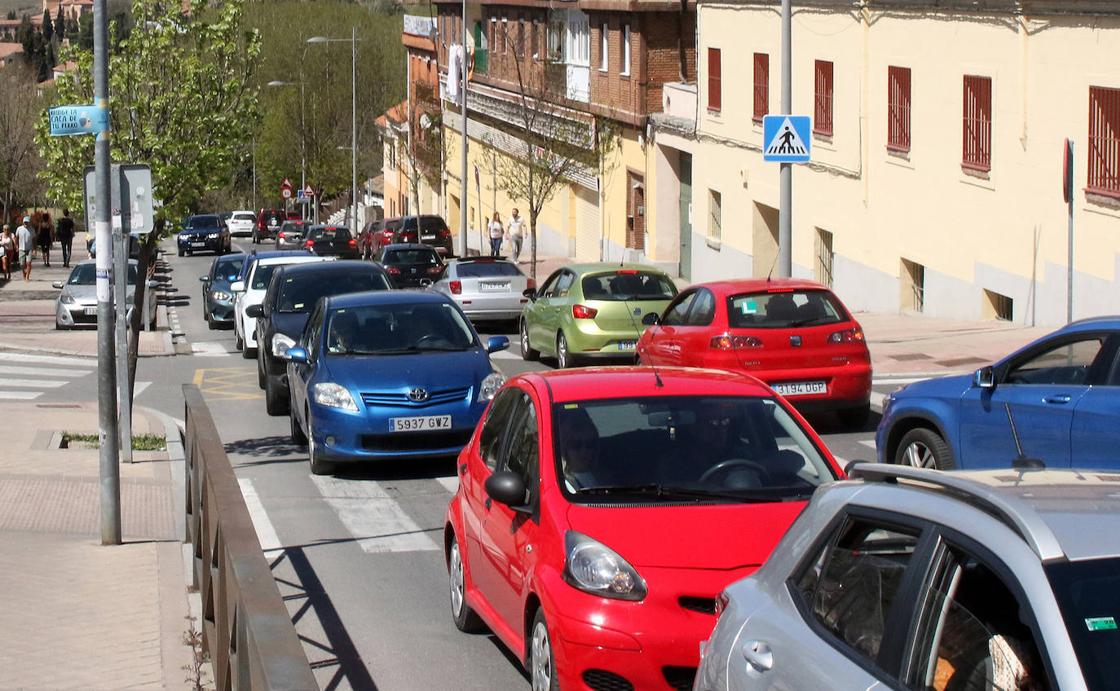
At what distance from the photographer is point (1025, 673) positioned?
11.9 ft

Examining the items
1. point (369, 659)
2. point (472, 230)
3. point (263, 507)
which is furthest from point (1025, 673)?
point (472, 230)

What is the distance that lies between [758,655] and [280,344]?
13444 millimetres

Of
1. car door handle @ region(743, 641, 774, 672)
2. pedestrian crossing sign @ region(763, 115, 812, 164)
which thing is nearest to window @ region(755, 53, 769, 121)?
pedestrian crossing sign @ region(763, 115, 812, 164)

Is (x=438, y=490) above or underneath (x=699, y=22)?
underneath

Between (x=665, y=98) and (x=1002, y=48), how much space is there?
18.9 m

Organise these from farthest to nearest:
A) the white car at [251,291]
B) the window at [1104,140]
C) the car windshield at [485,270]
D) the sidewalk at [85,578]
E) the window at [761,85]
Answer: the window at [761,85], the car windshield at [485,270], the white car at [251,291], the window at [1104,140], the sidewalk at [85,578]

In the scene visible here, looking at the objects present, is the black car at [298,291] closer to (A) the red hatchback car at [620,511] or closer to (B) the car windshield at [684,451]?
(A) the red hatchback car at [620,511]

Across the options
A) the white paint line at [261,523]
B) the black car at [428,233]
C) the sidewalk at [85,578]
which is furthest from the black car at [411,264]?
the white paint line at [261,523]

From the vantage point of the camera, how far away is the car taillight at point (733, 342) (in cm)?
1606

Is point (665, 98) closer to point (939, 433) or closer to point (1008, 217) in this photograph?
point (1008, 217)

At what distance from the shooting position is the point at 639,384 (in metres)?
8.09

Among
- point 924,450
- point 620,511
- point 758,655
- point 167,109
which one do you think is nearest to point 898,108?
point 167,109

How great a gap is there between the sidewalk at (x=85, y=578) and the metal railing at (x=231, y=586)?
1.29 ft

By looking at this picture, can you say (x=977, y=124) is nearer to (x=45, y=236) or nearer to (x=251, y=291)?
(x=251, y=291)
